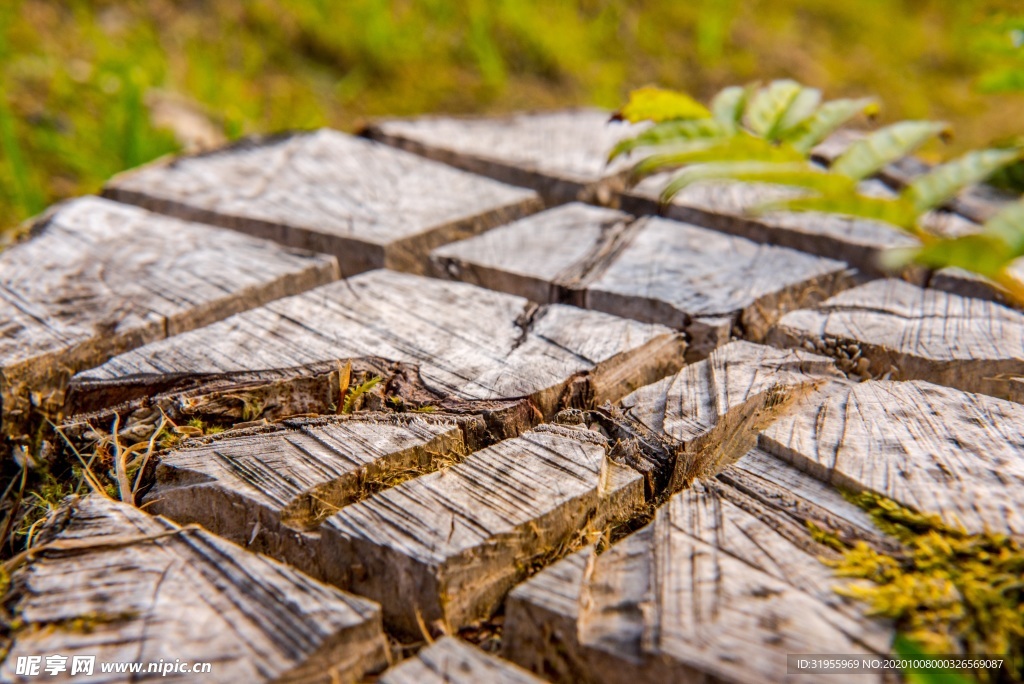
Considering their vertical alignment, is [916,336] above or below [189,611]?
above

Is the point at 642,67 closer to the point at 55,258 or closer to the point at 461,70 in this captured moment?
the point at 461,70

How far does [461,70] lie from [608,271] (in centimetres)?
241

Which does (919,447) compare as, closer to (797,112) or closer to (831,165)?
(831,165)

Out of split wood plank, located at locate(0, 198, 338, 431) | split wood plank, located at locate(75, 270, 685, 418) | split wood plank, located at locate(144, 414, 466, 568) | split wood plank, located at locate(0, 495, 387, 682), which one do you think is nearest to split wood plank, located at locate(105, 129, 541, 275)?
split wood plank, located at locate(0, 198, 338, 431)

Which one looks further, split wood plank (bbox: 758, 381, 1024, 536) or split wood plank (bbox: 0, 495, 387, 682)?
split wood plank (bbox: 758, 381, 1024, 536)

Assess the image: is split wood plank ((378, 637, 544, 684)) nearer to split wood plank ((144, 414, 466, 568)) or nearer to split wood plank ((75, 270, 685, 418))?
split wood plank ((144, 414, 466, 568))

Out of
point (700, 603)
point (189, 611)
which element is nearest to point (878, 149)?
point (700, 603)

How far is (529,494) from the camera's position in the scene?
109 centimetres

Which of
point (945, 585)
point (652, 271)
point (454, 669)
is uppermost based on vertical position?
point (652, 271)

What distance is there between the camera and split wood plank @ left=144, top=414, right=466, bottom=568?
1099mm

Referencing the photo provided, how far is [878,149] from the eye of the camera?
1.02 meters

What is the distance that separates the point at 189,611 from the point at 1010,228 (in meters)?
0.94

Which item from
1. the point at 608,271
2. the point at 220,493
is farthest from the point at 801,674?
the point at 608,271

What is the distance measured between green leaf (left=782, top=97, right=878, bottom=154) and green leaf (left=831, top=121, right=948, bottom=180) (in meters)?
0.11
